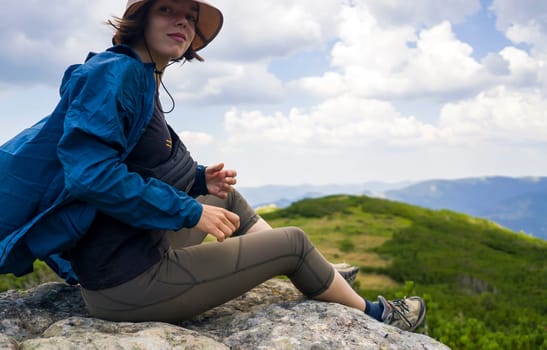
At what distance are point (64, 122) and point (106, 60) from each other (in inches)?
16.4

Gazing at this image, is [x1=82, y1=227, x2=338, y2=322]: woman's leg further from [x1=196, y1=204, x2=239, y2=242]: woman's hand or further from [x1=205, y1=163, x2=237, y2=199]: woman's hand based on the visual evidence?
[x1=205, y1=163, x2=237, y2=199]: woman's hand

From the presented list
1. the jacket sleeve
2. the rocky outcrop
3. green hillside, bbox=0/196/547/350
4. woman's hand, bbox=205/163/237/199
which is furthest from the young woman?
green hillside, bbox=0/196/547/350

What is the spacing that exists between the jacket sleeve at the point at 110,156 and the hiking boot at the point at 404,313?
1778 millimetres

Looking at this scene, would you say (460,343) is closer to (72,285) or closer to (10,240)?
(72,285)

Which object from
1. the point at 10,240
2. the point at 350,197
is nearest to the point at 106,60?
the point at 10,240

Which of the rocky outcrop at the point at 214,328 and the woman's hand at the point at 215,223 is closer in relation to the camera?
the rocky outcrop at the point at 214,328

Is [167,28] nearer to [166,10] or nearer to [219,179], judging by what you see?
[166,10]

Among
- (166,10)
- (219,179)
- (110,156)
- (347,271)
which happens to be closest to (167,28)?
(166,10)

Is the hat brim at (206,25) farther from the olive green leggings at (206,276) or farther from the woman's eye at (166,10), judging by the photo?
the olive green leggings at (206,276)

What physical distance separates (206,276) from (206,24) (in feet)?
6.10

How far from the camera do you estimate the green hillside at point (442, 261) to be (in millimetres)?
9891

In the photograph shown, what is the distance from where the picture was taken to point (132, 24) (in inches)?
132

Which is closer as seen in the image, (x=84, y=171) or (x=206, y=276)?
(x=84, y=171)

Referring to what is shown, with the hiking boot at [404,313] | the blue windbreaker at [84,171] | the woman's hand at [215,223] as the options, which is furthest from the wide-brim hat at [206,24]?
the hiking boot at [404,313]
